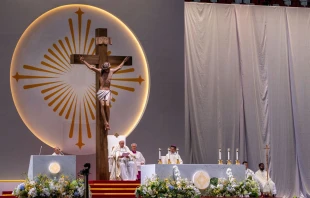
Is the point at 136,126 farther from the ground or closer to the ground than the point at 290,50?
closer to the ground

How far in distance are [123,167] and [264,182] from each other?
3994mm

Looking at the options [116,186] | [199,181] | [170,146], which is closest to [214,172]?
[199,181]

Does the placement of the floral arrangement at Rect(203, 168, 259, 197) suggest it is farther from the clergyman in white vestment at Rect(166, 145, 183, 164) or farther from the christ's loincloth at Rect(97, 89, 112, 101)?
the clergyman in white vestment at Rect(166, 145, 183, 164)

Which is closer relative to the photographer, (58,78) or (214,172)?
(214,172)

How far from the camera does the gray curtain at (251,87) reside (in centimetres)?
1931

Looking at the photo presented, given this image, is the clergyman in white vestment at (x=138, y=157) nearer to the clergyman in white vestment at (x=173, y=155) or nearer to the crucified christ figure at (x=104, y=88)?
the clergyman in white vestment at (x=173, y=155)

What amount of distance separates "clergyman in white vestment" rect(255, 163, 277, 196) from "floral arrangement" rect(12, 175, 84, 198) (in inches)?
273

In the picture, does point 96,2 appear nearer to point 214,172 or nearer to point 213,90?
point 213,90

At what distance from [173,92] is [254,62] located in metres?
3.25

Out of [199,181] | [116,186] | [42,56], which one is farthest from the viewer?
[42,56]

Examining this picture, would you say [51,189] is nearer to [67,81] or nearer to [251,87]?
[67,81]

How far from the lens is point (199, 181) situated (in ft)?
39.4

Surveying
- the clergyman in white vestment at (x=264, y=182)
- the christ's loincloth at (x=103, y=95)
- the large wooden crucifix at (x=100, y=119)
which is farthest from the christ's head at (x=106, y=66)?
the clergyman in white vestment at (x=264, y=182)

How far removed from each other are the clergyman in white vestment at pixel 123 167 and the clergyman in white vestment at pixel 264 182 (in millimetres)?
3516
